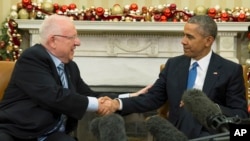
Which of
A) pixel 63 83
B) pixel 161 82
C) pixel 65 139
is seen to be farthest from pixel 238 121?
pixel 161 82

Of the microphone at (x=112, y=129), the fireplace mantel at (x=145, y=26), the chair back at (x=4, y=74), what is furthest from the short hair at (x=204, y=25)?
the fireplace mantel at (x=145, y=26)

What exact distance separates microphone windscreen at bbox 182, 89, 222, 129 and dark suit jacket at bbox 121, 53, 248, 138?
1218 mm

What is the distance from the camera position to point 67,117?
2311 mm

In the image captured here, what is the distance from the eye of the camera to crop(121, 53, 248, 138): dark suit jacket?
2439 mm

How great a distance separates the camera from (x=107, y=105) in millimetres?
2373

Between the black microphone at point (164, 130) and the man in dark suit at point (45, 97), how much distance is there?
103cm

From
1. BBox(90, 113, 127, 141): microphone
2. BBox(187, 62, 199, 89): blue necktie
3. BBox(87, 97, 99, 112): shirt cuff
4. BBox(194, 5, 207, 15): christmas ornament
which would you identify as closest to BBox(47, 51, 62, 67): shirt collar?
BBox(87, 97, 99, 112): shirt cuff

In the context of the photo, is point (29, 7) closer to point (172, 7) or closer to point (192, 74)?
point (172, 7)

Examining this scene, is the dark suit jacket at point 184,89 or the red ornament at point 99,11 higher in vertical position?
the red ornament at point 99,11

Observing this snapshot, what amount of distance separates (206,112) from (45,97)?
120cm

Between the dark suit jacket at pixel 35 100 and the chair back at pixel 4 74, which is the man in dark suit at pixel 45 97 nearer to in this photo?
the dark suit jacket at pixel 35 100

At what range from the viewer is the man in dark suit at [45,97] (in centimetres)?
215

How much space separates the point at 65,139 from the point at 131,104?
499 mm

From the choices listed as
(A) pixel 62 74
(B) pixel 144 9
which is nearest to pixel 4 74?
(A) pixel 62 74
